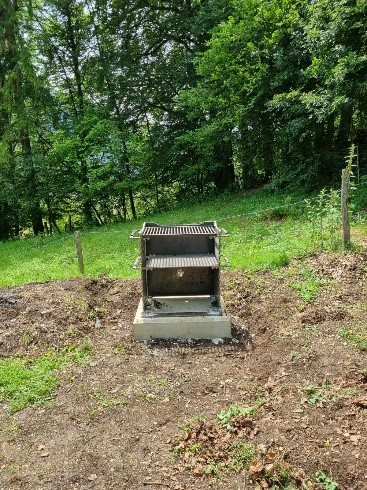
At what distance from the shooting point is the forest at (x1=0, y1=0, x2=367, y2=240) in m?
14.0

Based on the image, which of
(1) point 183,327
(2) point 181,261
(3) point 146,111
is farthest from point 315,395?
(3) point 146,111

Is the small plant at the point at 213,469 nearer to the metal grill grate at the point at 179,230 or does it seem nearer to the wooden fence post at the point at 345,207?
the metal grill grate at the point at 179,230

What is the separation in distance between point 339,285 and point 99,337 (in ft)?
11.5

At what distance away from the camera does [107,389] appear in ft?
14.4

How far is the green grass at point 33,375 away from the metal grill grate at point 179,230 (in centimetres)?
169

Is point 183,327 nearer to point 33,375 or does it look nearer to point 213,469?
point 33,375

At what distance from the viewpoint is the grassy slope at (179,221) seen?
27.2 ft

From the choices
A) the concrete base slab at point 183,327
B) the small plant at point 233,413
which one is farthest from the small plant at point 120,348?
the small plant at point 233,413

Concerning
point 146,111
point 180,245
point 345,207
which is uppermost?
point 146,111

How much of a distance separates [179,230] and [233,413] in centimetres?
Result: 275

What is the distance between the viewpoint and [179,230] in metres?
5.91

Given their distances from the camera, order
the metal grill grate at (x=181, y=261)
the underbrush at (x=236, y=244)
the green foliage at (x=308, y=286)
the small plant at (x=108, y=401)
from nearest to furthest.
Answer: the small plant at (x=108, y=401)
the metal grill grate at (x=181, y=261)
the green foliage at (x=308, y=286)
the underbrush at (x=236, y=244)

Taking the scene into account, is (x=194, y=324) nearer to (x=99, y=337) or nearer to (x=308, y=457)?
(x=99, y=337)

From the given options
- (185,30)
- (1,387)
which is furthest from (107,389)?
(185,30)
